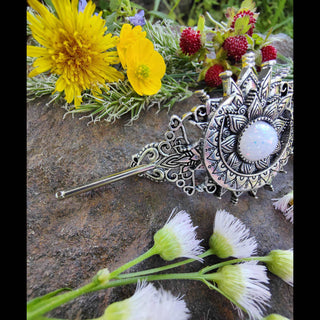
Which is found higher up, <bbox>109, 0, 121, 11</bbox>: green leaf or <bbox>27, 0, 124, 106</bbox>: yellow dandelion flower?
<bbox>109, 0, 121, 11</bbox>: green leaf

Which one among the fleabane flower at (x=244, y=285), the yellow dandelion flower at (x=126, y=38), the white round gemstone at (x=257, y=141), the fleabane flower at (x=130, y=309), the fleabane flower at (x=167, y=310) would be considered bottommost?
the fleabane flower at (x=244, y=285)

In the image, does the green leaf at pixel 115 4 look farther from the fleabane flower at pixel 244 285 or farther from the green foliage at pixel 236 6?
the fleabane flower at pixel 244 285

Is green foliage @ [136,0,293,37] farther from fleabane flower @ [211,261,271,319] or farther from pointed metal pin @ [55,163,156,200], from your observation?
fleabane flower @ [211,261,271,319]

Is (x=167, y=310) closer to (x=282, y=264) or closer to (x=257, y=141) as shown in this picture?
(x=282, y=264)

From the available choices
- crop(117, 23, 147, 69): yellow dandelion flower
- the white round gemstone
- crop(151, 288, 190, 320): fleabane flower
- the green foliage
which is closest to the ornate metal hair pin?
the white round gemstone

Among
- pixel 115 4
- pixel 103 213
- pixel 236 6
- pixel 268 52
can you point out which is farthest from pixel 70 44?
pixel 236 6

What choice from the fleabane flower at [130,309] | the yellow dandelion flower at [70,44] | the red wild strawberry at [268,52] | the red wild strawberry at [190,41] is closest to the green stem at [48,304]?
the fleabane flower at [130,309]

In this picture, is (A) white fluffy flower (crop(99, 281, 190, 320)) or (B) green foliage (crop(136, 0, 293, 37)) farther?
(B) green foliage (crop(136, 0, 293, 37))
